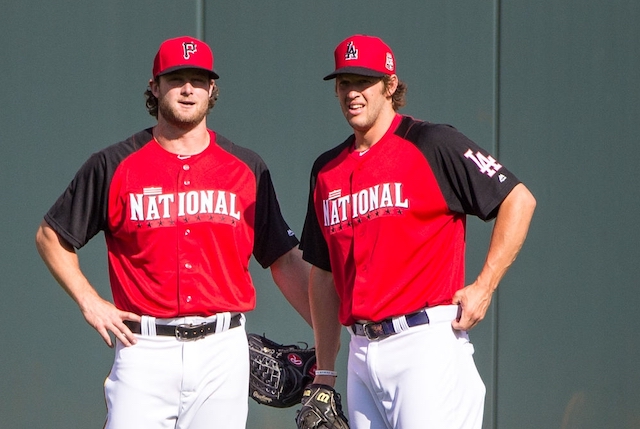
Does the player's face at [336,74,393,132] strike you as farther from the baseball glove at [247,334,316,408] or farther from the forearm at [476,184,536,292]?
the baseball glove at [247,334,316,408]

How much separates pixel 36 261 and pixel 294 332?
1.47 meters

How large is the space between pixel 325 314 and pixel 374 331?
37 cm

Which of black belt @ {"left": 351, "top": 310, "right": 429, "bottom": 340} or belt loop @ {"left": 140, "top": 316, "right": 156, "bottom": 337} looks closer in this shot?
black belt @ {"left": 351, "top": 310, "right": 429, "bottom": 340}

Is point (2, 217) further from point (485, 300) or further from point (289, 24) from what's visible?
point (485, 300)

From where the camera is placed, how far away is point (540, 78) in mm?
5480

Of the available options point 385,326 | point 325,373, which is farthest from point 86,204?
point 385,326

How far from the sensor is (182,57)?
3922 mm

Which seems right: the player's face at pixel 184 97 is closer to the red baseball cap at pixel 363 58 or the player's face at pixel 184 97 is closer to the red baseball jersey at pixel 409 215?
the red baseball cap at pixel 363 58

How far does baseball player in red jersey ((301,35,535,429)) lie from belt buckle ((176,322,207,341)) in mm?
529

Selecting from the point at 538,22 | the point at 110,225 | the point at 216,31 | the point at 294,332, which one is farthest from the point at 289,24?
the point at 110,225

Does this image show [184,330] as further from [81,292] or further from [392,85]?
[392,85]

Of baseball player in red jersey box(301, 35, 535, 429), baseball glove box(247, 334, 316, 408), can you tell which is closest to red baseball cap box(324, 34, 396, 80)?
baseball player in red jersey box(301, 35, 535, 429)

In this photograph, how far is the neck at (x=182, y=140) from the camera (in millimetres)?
4016

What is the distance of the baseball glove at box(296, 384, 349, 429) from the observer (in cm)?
380
